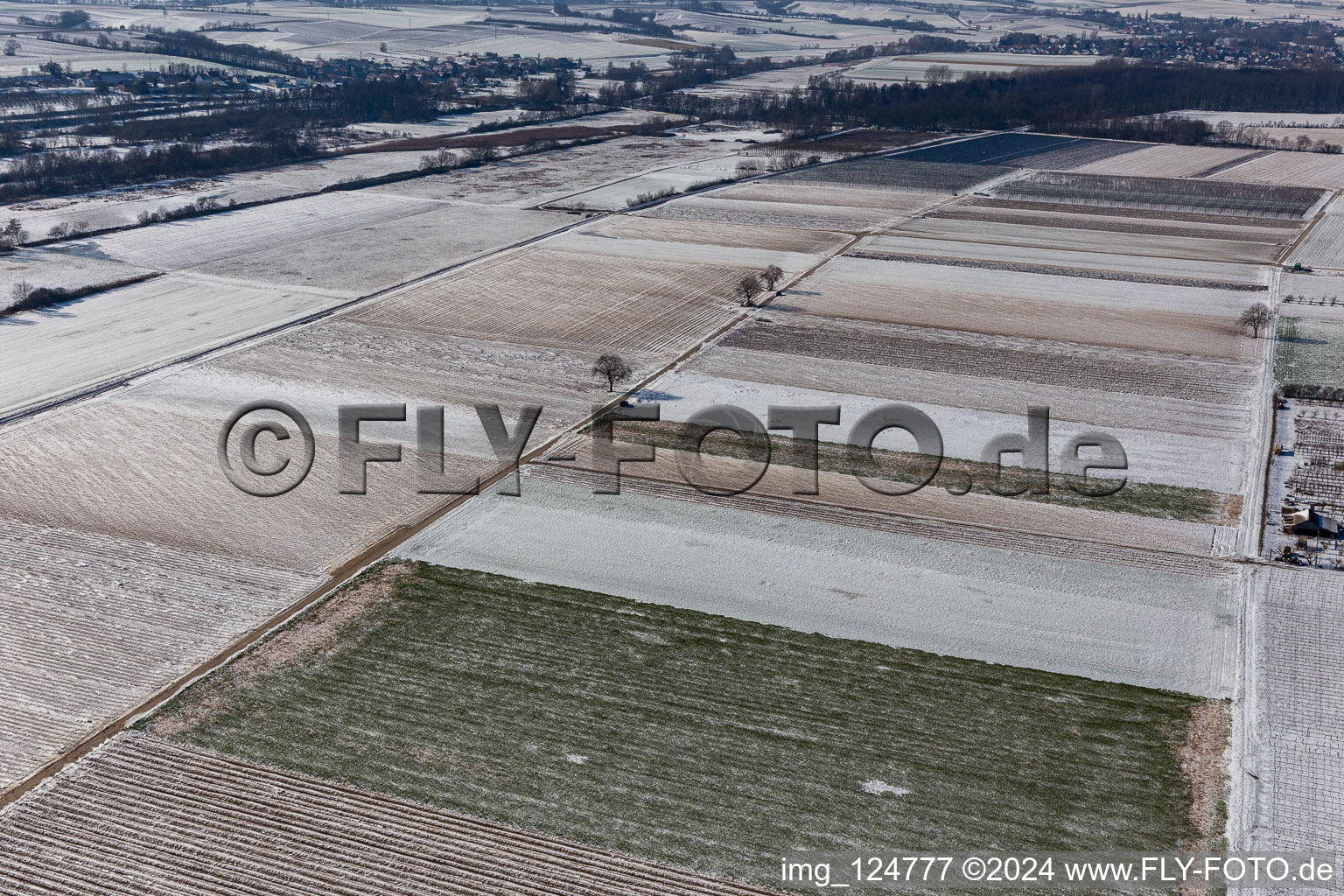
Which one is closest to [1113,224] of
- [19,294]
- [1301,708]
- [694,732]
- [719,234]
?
[719,234]

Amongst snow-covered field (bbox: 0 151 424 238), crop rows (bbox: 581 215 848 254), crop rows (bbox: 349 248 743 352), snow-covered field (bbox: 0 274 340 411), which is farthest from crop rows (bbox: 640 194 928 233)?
snow-covered field (bbox: 0 274 340 411)

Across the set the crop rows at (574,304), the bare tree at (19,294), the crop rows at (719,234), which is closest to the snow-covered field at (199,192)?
the bare tree at (19,294)

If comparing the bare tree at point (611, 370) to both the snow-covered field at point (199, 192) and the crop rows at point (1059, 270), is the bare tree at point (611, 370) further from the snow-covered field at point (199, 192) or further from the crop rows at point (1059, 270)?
the snow-covered field at point (199, 192)

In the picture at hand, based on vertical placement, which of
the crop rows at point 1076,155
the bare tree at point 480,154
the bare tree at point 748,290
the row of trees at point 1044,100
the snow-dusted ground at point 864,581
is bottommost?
the snow-dusted ground at point 864,581

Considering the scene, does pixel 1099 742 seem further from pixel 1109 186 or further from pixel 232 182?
pixel 232 182

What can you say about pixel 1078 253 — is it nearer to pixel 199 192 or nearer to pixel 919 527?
pixel 919 527

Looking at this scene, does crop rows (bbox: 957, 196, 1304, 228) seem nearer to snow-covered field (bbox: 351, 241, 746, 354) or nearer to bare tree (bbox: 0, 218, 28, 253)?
snow-covered field (bbox: 351, 241, 746, 354)
